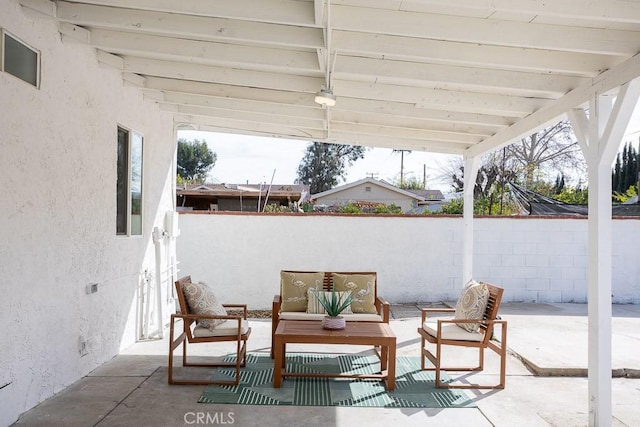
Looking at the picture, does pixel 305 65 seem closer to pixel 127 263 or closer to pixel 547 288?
pixel 127 263

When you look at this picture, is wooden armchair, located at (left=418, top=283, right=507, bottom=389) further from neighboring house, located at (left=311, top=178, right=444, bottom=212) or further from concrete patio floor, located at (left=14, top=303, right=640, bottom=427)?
neighboring house, located at (left=311, top=178, right=444, bottom=212)

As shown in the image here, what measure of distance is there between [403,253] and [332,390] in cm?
519

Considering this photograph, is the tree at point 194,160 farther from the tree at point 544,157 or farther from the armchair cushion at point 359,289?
the armchair cushion at point 359,289

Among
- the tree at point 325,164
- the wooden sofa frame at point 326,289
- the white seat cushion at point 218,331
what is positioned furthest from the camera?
the tree at point 325,164

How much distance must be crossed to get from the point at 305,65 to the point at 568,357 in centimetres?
421

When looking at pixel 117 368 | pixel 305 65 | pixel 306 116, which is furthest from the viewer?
pixel 306 116

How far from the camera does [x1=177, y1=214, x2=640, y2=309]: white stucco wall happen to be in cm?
923

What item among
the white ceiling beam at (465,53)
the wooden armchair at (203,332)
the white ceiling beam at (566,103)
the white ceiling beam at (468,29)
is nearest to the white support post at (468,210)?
the white ceiling beam at (566,103)

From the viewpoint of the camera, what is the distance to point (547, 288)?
31.9ft

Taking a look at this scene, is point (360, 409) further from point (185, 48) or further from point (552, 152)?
point (552, 152)

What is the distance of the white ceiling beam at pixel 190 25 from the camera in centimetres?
398

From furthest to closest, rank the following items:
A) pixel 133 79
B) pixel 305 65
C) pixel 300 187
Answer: pixel 300 187, pixel 133 79, pixel 305 65

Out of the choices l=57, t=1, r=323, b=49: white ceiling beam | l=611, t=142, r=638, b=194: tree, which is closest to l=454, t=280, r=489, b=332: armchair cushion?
l=57, t=1, r=323, b=49: white ceiling beam

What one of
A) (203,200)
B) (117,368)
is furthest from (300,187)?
(117,368)
